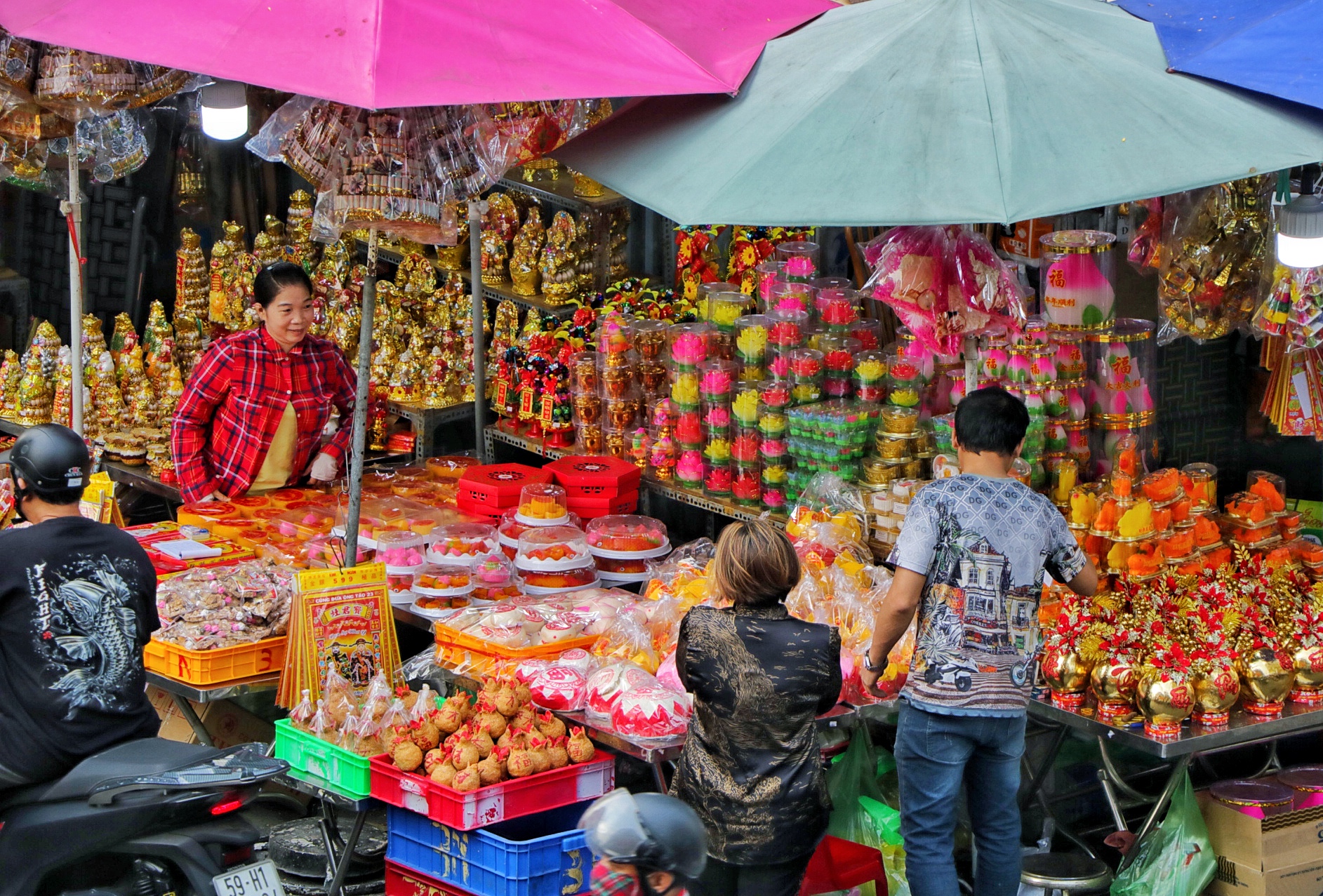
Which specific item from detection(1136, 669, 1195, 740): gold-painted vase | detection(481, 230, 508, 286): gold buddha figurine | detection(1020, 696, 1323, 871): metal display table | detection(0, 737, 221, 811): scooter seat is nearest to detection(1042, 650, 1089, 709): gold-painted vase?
detection(1020, 696, 1323, 871): metal display table

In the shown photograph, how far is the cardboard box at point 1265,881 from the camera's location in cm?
428

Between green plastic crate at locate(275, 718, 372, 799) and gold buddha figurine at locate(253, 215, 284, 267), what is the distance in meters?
4.04

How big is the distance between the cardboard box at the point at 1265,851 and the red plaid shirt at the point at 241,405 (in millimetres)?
3705

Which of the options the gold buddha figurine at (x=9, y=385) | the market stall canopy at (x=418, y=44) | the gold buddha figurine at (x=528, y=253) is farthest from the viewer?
the gold buddha figurine at (x=9, y=385)

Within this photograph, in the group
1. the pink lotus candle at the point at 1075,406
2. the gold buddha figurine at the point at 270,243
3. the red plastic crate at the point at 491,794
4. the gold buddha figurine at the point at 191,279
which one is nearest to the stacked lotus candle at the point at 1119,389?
the pink lotus candle at the point at 1075,406

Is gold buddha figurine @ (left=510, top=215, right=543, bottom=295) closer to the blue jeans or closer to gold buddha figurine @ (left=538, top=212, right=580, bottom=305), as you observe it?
gold buddha figurine @ (left=538, top=212, right=580, bottom=305)

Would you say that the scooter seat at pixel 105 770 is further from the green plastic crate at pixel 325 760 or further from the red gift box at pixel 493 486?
the red gift box at pixel 493 486

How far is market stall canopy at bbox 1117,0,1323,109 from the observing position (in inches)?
149

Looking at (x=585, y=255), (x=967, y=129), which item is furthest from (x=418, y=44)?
(x=585, y=255)

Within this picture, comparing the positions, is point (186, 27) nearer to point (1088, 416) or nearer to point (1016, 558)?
point (1016, 558)

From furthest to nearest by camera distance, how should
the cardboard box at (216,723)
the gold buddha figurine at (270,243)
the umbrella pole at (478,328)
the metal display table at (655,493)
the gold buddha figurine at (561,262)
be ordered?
1. the gold buddha figurine at (270,243)
2. the gold buddha figurine at (561,262)
3. the umbrella pole at (478,328)
4. the metal display table at (655,493)
5. the cardboard box at (216,723)

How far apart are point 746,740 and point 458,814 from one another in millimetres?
871

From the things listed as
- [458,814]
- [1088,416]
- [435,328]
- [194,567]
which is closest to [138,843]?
[458,814]

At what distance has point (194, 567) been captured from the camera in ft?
17.8
